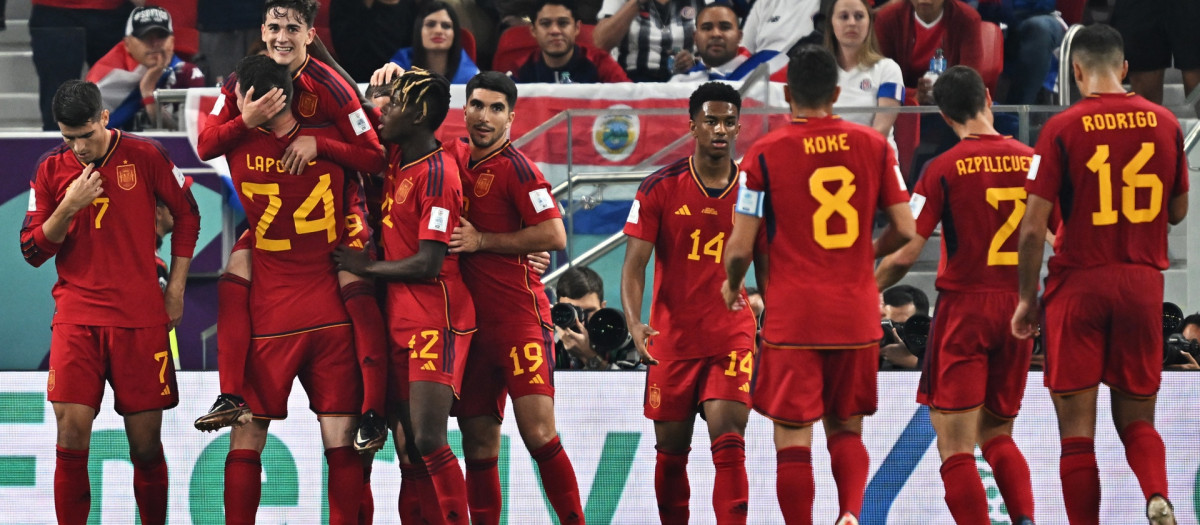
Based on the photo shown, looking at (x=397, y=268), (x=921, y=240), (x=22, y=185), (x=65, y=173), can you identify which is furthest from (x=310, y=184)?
(x=22, y=185)

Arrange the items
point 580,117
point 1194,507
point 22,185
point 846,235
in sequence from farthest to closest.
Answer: point 22,185 < point 580,117 < point 1194,507 < point 846,235

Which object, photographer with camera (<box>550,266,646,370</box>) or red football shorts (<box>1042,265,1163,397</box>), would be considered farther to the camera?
photographer with camera (<box>550,266,646,370</box>)

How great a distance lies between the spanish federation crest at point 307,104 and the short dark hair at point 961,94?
2.95 metres

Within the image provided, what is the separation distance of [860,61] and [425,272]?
454 centimetres

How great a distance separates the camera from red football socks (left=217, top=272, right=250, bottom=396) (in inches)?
279

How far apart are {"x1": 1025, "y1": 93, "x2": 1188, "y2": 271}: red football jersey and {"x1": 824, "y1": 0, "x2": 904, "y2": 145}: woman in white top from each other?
3.34m

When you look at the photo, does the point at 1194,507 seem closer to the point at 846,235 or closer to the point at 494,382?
the point at 846,235

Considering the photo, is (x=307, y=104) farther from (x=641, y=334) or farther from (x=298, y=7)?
(x=641, y=334)

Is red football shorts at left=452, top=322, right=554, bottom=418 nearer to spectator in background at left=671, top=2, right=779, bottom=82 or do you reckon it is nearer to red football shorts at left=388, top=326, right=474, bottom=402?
red football shorts at left=388, top=326, right=474, bottom=402

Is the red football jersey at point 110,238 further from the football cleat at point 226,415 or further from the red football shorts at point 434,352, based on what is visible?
the red football shorts at point 434,352

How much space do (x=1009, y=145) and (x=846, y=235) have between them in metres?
1.25

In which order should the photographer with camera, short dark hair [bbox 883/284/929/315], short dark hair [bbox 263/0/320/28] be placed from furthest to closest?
short dark hair [bbox 883/284/929/315], the photographer with camera, short dark hair [bbox 263/0/320/28]

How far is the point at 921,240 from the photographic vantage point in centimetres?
668

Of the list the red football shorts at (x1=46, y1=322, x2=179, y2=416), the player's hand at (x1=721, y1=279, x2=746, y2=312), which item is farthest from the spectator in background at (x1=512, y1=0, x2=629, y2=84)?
the player's hand at (x1=721, y1=279, x2=746, y2=312)
